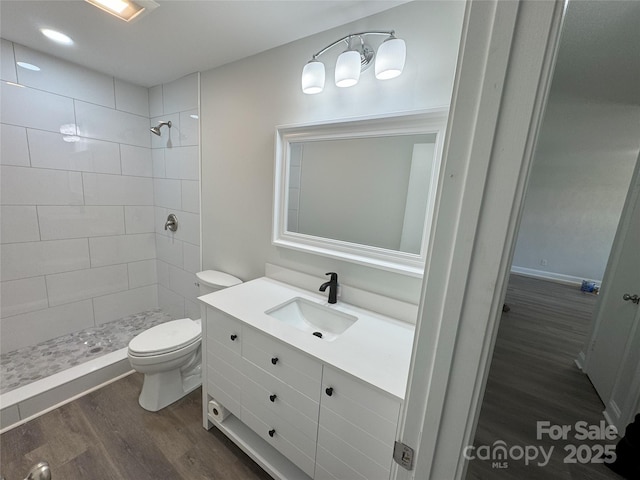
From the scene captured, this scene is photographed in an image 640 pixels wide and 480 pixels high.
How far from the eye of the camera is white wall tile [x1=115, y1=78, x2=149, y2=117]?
7.29ft

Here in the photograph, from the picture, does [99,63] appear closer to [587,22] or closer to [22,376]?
[22,376]

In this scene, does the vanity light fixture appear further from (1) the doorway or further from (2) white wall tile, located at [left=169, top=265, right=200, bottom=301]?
(2) white wall tile, located at [left=169, top=265, right=200, bottom=301]

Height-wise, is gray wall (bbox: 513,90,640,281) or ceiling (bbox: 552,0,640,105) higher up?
ceiling (bbox: 552,0,640,105)

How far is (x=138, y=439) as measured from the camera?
1.46 metres

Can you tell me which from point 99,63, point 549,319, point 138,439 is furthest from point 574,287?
point 99,63

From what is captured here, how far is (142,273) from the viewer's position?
259 cm

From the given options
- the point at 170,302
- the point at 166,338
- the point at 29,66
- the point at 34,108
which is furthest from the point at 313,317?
the point at 29,66

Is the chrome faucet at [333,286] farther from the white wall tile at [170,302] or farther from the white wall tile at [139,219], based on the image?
the white wall tile at [139,219]

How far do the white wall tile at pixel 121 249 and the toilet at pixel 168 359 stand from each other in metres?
1.06

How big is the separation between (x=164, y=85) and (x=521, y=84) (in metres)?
2.74

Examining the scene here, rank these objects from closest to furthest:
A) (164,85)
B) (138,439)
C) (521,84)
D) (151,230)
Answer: (521,84)
(138,439)
(164,85)
(151,230)

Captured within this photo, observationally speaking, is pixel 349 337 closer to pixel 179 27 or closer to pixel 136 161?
pixel 179 27

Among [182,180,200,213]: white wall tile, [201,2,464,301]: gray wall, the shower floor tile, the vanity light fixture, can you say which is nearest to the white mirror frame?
[201,2,464,301]: gray wall

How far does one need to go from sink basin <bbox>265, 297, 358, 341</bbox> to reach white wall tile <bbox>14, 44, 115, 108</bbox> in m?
2.32
